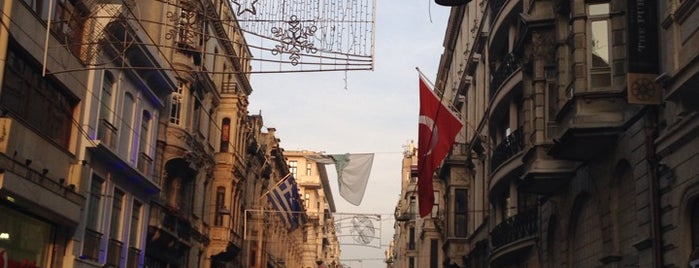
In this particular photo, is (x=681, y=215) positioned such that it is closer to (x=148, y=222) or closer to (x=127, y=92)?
(x=127, y=92)

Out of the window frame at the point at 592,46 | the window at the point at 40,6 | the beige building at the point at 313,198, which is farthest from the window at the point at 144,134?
the beige building at the point at 313,198

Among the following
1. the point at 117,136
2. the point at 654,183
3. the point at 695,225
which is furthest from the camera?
the point at 117,136

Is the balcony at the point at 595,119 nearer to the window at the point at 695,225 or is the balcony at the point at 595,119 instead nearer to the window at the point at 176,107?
the window at the point at 695,225

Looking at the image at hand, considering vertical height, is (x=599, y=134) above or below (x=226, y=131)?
below

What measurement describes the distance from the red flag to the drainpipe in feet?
47.3

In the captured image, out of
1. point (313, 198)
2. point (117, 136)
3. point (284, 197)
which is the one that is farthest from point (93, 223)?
point (313, 198)

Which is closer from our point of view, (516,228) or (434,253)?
(516,228)

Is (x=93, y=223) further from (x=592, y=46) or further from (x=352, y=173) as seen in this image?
(x=592, y=46)

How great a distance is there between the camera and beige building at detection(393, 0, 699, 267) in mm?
16281

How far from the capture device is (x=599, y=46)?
800 inches

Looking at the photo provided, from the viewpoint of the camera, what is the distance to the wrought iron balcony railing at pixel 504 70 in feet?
97.2

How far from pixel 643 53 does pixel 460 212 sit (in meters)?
28.1

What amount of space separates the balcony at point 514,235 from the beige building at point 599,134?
6cm

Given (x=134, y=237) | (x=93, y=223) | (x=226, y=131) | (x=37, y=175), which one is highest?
(x=226, y=131)
